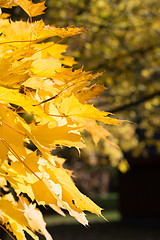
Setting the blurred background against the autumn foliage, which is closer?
the autumn foliage

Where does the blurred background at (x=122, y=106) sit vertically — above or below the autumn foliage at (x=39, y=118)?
below

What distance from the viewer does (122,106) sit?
4.09 metres

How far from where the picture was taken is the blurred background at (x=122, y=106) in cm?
436

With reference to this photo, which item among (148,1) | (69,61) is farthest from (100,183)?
(69,61)

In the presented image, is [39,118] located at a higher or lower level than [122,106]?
higher

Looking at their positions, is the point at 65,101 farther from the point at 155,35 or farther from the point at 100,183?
the point at 100,183

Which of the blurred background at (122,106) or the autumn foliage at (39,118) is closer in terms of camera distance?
the autumn foliage at (39,118)

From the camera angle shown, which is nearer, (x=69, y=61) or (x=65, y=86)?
(x=65, y=86)

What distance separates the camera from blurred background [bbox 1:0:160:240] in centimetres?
436

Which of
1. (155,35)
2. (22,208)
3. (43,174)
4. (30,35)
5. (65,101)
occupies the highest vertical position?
(30,35)

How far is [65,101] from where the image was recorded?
941mm

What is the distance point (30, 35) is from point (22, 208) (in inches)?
21.7

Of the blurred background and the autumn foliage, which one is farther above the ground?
the autumn foliage

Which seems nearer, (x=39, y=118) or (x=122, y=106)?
(x=39, y=118)
